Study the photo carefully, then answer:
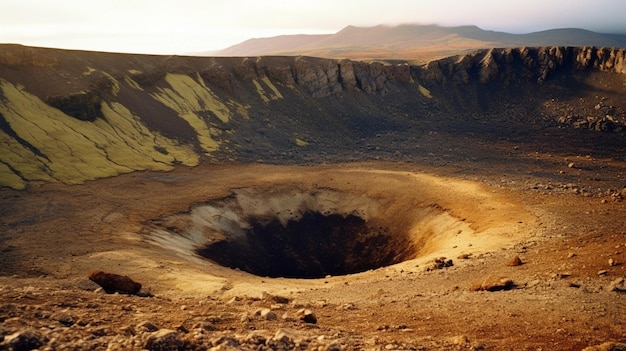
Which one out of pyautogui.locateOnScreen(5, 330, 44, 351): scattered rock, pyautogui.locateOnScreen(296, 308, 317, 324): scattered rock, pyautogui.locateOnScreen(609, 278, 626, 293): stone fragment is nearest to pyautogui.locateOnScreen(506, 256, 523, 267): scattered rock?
pyautogui.locateOnScreen(609, 278, 626, 293): stone fragment

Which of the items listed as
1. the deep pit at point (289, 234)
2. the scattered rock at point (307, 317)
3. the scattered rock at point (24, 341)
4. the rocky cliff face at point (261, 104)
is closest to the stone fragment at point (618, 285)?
the scattered rock at point (307, 317)

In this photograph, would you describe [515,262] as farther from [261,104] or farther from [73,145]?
[261,104]

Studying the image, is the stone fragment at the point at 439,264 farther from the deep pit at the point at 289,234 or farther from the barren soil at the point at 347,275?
the deep pit at the point at 289,234

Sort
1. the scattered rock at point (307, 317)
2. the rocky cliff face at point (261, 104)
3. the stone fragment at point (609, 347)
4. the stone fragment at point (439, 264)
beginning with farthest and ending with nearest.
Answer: the rocky cliff face at point (261, 104)
the stone fragment at point (439, 264)
the scattered rock at point (307, 317)
the stone fragment at point (609, 347)

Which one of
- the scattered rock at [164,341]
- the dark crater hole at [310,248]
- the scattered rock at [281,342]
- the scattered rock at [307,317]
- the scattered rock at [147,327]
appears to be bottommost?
the dark crater hole at [310,248]

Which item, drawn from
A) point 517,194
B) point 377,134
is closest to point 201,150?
point 377,134

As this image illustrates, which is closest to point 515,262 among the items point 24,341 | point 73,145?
point 24,341

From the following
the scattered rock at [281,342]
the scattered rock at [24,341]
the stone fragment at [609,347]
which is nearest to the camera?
Result: the scattered rock at [24,341]

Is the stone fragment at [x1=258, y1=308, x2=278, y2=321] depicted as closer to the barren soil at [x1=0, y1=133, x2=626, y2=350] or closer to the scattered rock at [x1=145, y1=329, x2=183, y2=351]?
the barren soil at [x1=0, y1=133, x2=626, y2=350]
